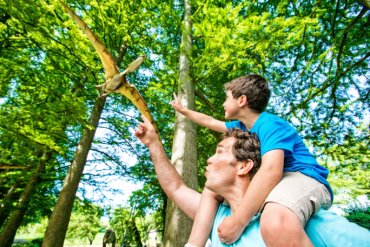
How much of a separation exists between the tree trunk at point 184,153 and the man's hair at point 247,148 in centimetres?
196

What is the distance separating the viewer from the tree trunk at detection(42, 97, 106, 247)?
607cm

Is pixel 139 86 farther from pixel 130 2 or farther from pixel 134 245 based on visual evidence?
pixel 134 245

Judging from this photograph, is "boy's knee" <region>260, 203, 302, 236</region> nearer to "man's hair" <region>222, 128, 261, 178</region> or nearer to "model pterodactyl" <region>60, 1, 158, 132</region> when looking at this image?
"man's hair" <region>222, 128, 261, 178</region>

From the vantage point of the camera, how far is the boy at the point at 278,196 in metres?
1.20

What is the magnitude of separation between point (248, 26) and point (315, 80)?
9.61 feet

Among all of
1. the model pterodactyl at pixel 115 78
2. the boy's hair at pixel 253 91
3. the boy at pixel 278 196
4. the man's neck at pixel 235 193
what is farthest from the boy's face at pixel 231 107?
the man's neck at pixel 235 193

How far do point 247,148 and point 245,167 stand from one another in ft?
0.39

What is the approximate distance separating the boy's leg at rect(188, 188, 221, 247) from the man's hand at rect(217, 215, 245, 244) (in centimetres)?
17

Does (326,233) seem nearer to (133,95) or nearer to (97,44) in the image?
(133,95)

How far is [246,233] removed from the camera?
134cm

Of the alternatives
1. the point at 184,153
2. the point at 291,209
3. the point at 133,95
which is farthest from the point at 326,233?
the point at 184,153

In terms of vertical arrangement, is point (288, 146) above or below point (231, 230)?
above

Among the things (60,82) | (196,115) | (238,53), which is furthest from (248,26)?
(60,82)

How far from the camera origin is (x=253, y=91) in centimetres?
204
